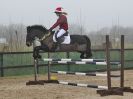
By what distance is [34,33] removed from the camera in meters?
13.9

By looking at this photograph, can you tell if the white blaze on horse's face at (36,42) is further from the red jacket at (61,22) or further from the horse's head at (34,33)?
the red jacket at (61,22)

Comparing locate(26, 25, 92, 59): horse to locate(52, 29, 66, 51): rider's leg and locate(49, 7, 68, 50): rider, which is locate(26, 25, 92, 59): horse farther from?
locate(49, 7, 68, 50): rider

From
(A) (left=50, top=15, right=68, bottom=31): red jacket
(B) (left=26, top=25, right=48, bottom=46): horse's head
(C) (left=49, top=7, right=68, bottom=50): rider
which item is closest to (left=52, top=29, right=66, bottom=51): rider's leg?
(C) (left=49, top=7, right=68, bottom=50): rider

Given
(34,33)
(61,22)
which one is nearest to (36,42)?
(34,33)

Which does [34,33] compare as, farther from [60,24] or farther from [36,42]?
[60,24]

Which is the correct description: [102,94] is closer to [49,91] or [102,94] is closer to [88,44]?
[49,91]

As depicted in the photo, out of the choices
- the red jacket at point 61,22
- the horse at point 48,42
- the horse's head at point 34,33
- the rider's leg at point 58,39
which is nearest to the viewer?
the red jacket at point 61,22

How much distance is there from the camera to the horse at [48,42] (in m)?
13.7

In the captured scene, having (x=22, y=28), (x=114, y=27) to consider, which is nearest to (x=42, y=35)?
(x=22, y=28)

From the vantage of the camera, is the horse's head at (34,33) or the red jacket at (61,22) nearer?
the red jacket at (61,22)

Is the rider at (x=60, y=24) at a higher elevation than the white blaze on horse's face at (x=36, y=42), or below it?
higher

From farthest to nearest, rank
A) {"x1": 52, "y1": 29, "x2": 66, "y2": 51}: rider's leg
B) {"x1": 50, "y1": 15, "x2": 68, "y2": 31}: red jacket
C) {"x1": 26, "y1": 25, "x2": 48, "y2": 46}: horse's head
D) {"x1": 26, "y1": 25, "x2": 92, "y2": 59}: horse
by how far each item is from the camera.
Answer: {"x1": 26, "y1": 25, "x2": 48, "y2": 46}: horse's head < {"x1": 26, "y1": 25, "x2": 92, "y2": 59}: horse < {"x1": 52, "y1": 29, "x2": 66, "y2": 51}: rider's leg < {"x1": 50, "y1": 15, "x2": 68, "y2": 31}: red jacket

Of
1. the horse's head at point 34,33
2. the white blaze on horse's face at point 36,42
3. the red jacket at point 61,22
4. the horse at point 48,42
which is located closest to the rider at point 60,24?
the red jacket at point 61,22

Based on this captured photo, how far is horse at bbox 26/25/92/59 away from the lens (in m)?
13.7
